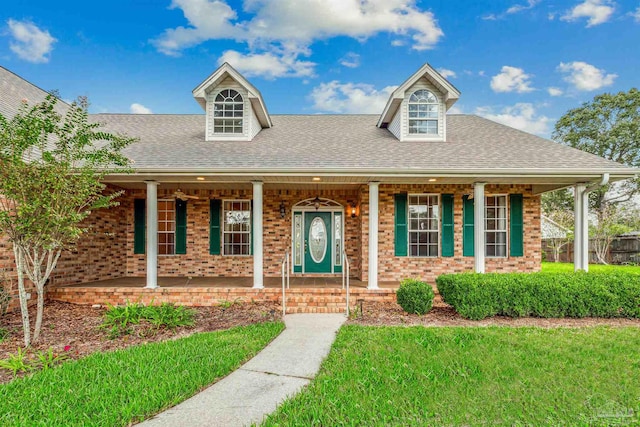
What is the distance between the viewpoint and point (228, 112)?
29.1 feet

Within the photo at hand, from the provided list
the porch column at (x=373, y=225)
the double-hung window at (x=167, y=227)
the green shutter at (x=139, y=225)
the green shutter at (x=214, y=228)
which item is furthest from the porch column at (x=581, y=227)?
the green shutter at (x=139, y=225)

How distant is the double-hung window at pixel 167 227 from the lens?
374 inches

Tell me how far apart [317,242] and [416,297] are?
393 centimetres

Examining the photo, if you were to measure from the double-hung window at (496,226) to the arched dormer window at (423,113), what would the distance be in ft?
8.30

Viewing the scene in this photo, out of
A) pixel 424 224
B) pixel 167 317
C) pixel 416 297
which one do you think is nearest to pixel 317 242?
pixel 424 224

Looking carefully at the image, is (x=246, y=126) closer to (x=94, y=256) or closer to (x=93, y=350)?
(x=94, y=256)

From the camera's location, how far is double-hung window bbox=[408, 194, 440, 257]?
28.9 ft

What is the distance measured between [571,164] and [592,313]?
3112 mm

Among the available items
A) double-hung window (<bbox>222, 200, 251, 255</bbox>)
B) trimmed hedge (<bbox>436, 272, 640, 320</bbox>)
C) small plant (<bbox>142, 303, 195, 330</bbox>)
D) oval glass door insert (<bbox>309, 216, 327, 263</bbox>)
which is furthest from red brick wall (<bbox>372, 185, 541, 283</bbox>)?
small plant (<bbox>142, 303, 195, 330</bbox>)

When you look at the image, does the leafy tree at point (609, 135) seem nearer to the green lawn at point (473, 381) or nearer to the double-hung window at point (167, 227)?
the green lawn at point (473, 381)

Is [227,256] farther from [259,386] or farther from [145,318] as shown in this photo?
[259,386]

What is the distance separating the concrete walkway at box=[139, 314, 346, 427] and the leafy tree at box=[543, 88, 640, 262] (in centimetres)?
2361

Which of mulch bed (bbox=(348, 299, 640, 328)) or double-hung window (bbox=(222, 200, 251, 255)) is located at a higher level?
double-hung window (bbox=(222, 200, 251, 255))

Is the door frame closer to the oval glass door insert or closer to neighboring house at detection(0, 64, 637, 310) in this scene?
neighboring house at detection(0, 64, 637, 310)
